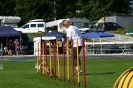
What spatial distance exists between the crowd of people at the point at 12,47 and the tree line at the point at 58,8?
27.0 meters

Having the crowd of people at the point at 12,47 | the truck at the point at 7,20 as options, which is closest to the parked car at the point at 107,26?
the truck at the point at 7,20

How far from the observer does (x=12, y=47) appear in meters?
40.8

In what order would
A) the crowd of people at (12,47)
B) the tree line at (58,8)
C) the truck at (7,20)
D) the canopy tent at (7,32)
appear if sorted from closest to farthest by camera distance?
the crowd of people at (12,47), the canopy tent at (7,32), the truck at (7,20), the tree line at (58,8)

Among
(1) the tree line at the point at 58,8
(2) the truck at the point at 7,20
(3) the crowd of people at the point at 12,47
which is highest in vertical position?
(1) the tree line at the point at 58,8

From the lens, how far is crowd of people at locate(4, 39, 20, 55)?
3927 cm

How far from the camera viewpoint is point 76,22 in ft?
200

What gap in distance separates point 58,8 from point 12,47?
106ft

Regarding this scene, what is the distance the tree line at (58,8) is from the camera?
68.2 m

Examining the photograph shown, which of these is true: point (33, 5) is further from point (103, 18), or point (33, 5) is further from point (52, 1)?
point (103, 18)

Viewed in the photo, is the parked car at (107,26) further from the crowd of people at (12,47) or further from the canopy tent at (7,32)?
the canopy tent at (7,32)

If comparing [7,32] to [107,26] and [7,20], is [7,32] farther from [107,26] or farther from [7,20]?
[107,26]

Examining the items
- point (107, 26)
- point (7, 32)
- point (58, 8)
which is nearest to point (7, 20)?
point (107, 26)

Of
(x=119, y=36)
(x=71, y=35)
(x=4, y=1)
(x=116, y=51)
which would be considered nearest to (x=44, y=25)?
(x=119, y=36)

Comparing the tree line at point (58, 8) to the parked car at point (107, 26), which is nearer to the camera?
the parked car at point (107, 26)
